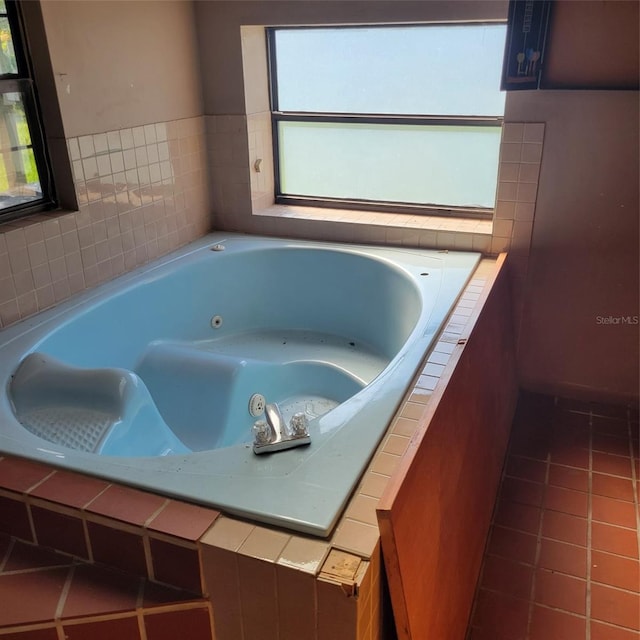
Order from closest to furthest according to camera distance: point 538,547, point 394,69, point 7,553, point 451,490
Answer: point 7,553
point 451,490
point 538,547
point 394,69

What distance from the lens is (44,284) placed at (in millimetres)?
2027

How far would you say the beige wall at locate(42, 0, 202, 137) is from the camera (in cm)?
202

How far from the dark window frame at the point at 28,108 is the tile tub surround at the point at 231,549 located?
1.07m

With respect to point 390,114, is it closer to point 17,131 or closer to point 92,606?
point 17,131

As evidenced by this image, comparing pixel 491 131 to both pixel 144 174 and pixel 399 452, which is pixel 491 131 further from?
pixel 399 452

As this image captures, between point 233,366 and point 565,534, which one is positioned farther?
point 233,366

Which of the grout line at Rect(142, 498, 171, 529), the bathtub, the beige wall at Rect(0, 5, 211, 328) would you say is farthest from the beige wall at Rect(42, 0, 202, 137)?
the grout line at Rect(142, 498, 171, 529)

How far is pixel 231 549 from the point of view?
104 cm

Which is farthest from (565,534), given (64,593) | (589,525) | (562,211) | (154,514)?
(64,593)

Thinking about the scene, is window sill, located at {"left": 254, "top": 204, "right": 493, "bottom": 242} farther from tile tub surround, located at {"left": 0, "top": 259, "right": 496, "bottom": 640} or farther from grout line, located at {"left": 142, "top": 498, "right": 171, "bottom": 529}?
grout line, located at {"left": 142, "top": 498, "right": 171, "bottom": 529}

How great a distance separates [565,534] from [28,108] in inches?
85.1

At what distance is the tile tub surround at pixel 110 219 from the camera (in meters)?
1.95

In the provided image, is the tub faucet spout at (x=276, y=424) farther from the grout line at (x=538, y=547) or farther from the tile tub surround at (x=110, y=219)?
the tile tub surround at (x=110, y=219)

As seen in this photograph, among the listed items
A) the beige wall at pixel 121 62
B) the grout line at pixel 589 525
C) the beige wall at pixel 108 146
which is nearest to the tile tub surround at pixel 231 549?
the grout line at pixel 589 525
